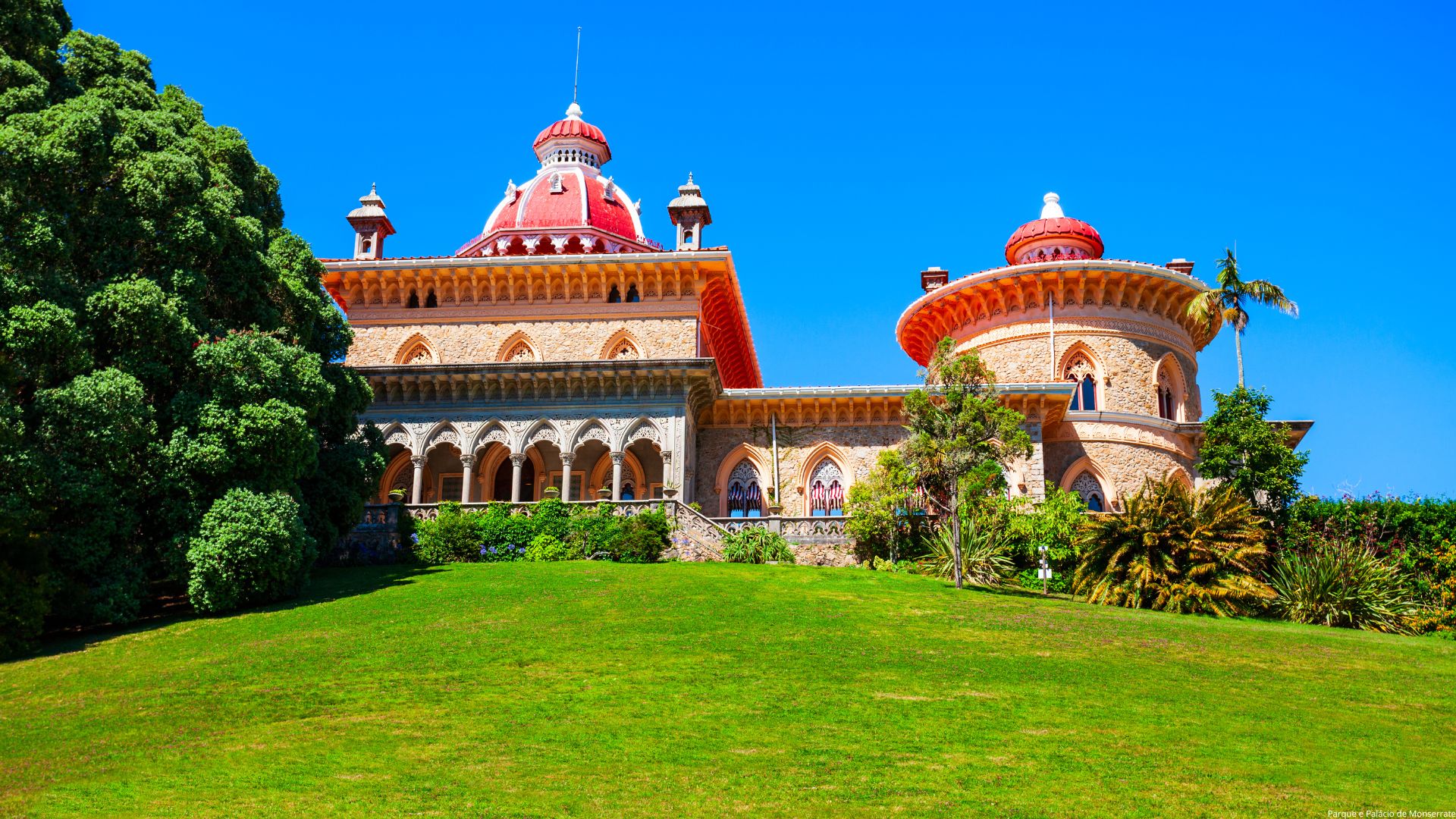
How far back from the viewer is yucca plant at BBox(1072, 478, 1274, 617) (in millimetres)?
23453

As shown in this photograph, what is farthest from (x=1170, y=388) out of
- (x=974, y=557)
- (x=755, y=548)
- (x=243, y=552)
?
(x=243, y=552)

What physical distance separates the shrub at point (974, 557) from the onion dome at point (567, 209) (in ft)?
72.5

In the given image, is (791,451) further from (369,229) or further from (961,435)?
(369,229)

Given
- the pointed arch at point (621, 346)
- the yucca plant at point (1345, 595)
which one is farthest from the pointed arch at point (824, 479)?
the yucca plant at point (1345, 595)

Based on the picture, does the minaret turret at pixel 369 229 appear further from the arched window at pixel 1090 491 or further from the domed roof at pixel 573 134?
the arched window at pixel 1090 491

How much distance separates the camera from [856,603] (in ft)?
70.0

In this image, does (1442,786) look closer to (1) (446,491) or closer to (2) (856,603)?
(2) (856,603)

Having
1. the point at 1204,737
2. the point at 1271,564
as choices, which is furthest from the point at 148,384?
the point at 1271,564

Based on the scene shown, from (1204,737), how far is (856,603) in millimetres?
9361

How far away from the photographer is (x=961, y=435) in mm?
27062

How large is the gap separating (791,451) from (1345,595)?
17.4 m

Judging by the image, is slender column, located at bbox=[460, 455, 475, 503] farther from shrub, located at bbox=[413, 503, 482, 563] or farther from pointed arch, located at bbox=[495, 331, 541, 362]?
pointed arch, located at bbox=[495, 331, 541, 362]

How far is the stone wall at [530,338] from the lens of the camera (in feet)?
124

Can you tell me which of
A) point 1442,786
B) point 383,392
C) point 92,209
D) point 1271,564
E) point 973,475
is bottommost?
point 1442,786
